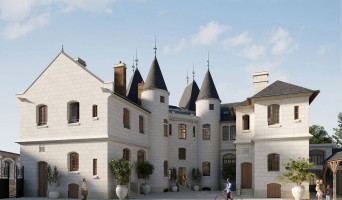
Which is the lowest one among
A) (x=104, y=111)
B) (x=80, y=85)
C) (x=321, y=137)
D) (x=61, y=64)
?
(x=321, y=137)

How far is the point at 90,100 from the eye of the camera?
22844mm

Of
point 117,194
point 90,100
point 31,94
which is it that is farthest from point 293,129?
point 31,94

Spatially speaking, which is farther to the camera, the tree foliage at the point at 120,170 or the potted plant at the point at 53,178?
the potted plant at the point at 53,178

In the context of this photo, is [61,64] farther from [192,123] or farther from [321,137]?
[321,137]

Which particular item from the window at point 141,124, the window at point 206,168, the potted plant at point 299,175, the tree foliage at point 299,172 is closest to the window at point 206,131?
the window at point 206,168

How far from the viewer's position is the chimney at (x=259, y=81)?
29797mm

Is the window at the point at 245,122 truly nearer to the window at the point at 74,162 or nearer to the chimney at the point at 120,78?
the chimney at the point at 120,78

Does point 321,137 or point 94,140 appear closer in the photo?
point 94,140

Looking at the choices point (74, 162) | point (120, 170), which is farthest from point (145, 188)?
point (74, 162)

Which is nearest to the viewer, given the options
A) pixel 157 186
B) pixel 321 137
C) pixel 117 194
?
pixel 117 194

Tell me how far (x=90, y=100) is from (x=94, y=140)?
A: 2.88m

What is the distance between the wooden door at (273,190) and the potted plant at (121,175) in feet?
33.2

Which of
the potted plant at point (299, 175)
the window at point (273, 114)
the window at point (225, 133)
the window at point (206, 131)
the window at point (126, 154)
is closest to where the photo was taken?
the potted plant at point (299, 175)

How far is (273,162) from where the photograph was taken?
23406 millimetres
